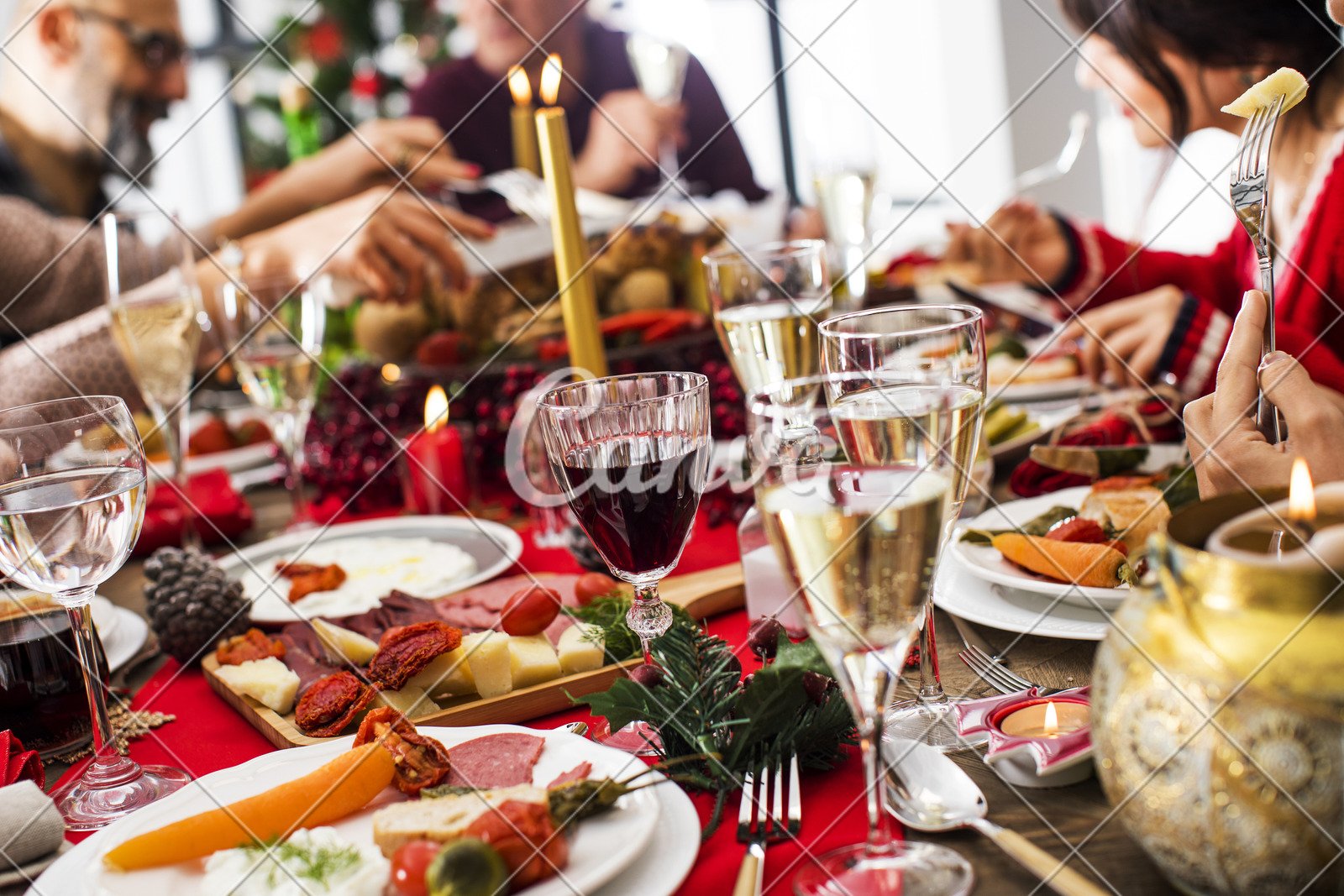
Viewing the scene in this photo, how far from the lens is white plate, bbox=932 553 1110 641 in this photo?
29.4 inches

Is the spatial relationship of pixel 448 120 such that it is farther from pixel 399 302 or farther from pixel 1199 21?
pixel 1199 21

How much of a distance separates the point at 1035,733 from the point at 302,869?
38 cm

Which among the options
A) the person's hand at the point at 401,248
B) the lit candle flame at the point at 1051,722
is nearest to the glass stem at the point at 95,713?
the lit candle flame at the point at 1051,722

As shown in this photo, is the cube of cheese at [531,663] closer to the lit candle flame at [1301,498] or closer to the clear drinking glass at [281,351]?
the lit candle flame at [1301,498]

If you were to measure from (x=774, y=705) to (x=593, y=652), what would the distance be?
0.21 m

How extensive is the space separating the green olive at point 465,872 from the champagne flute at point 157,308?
969 mm

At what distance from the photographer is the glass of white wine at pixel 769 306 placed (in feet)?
3.45

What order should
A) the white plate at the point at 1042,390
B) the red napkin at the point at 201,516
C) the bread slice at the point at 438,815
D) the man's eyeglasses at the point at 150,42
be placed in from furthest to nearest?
the man's eyeglasses at the point at 150,42, the white plate at the point at 1042,390, the red napkin at the point at 201,516, the bread slice at the point at 438,815

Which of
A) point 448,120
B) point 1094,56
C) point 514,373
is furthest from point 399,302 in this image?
point 448,120

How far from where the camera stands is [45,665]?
2.66 feet

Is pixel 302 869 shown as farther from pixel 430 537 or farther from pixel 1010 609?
pixel 430 537

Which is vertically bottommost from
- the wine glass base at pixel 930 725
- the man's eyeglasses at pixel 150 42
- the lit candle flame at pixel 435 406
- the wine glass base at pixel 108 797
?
the wine glass base at pixel 108 797

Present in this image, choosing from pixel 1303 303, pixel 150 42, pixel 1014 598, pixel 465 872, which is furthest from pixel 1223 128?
pixel 150 42

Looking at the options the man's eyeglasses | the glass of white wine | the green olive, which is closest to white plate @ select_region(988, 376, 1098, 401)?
the glass of white wine
